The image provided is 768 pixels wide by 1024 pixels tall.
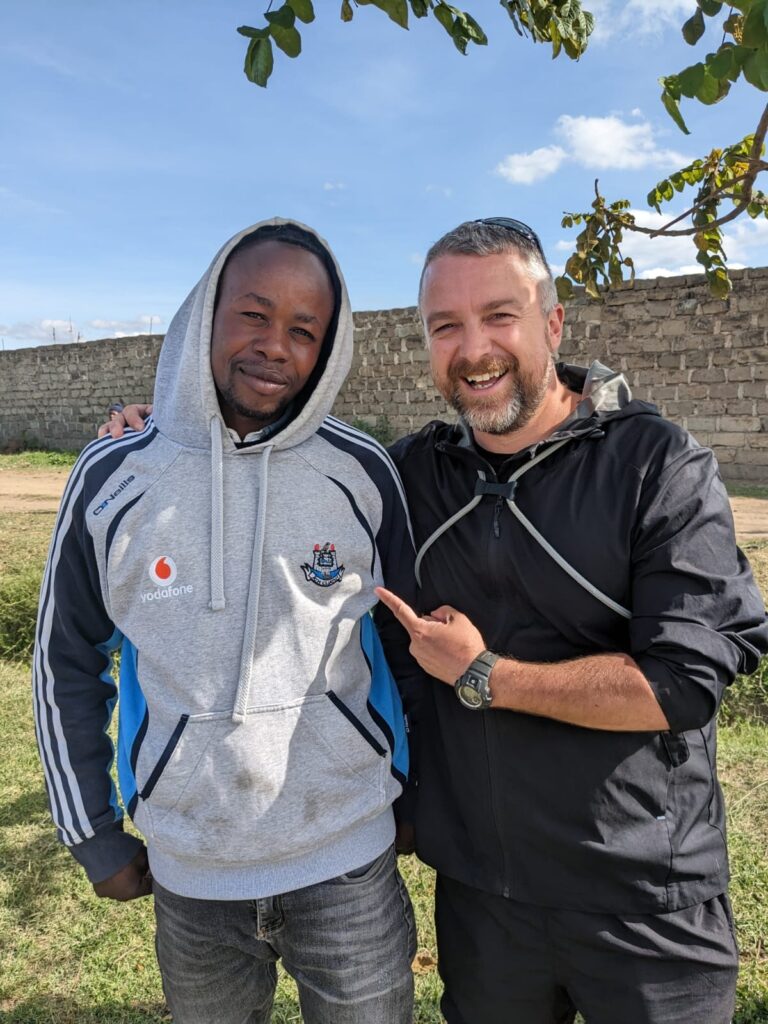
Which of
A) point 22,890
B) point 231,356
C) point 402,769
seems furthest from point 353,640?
point 22,890

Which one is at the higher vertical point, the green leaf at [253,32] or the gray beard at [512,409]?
the green leaf at [253,32]

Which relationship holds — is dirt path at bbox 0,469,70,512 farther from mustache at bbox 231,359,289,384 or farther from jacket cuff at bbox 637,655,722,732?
jacket cuff at bbox 637,655,722,732

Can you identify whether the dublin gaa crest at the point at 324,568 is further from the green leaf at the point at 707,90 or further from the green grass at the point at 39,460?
the green grass at the point at 39,460

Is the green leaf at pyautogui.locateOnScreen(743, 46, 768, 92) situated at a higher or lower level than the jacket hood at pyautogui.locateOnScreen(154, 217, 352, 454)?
higher

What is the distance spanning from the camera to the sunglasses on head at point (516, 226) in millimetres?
1811

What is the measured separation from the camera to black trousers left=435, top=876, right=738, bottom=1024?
1534mm

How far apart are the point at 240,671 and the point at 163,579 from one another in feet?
0.80

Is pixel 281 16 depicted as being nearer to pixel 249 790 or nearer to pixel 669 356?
pixel 249 790

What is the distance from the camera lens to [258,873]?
153 cm

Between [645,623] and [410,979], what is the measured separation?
90cm

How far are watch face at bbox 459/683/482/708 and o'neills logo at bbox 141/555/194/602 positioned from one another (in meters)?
0.58

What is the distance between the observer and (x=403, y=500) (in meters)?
1.85

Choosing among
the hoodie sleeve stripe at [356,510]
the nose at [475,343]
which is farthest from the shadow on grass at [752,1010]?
the nose at [475,343]

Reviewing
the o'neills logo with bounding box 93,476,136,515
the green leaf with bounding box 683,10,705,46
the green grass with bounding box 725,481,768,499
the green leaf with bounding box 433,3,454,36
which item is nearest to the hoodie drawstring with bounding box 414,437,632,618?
the o'neills logo with bounding box 93,476,136,515
